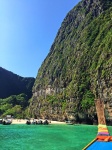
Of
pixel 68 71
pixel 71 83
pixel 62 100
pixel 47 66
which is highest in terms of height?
pixel 47 66

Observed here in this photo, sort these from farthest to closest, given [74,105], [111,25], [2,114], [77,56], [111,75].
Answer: [2,114] < [77,56] < [111,25] < [74,105] < [111,75]

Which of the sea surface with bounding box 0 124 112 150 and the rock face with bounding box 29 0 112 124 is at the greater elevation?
the rock face with bounding box 29 0 112 124

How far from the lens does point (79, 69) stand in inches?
4464

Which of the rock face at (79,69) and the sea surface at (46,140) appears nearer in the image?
the sea surface at (46,140)

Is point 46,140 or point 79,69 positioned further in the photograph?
point 79,69

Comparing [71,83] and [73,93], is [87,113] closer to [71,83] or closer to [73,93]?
[73,93]

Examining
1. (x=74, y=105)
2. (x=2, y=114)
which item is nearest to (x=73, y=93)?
(x=74, y=105)

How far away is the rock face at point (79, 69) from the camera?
96.2 m

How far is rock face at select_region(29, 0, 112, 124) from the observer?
3787 inches

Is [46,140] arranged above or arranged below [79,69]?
below

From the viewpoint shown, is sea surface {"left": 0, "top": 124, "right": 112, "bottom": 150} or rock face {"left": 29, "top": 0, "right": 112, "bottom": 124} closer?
sea surface {"left": 0, "top": 124, "right": 112, "bottom": 150}

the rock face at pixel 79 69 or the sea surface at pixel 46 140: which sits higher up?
the rock face at pixel 79 69

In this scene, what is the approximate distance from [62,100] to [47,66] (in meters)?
49.1

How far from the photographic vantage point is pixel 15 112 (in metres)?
157
